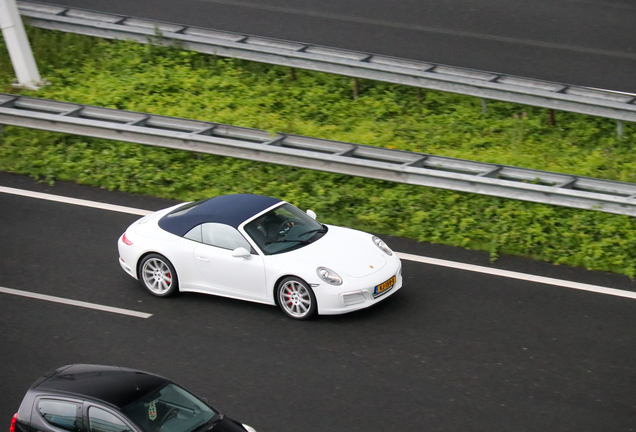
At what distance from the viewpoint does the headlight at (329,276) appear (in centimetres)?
1059

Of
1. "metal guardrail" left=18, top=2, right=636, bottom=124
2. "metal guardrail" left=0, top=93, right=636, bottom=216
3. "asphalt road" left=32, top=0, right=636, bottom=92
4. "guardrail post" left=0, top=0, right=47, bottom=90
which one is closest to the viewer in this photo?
"metal guardrail" left=0, top=93, right=636, bottom=216

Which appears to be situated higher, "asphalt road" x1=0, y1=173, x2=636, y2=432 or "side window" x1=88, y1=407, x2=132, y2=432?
"side window" x1=88, y1=407, x2=132, y2=432

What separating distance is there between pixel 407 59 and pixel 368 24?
255cm

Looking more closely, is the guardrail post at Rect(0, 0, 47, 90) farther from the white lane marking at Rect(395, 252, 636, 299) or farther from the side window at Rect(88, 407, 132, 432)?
the side window at Rect(88, 407, 132, 432)

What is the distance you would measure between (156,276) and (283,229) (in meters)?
1.79

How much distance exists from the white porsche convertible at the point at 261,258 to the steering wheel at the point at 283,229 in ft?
0.04

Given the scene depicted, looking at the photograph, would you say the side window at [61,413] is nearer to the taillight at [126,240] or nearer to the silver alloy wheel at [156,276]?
the silver alloy wheel at [156,276]

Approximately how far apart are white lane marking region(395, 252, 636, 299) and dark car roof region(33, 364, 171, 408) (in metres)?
5.40

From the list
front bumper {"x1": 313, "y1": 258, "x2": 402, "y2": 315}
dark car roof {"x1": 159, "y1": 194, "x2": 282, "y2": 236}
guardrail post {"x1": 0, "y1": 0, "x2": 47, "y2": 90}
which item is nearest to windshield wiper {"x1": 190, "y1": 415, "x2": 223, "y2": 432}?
front bumper {"x1": 313, "y1": 258, "x2": 402, "y2": 315}

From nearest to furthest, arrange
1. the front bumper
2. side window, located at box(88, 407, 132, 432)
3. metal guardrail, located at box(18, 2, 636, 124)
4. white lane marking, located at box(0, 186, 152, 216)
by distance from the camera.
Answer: side window, located at box(88, 407, 132, 432) → the front bumper → white lane marking, located at box(0, 186, 152, 216) → metal guardrail, located at box(18, 2, 636, 124)

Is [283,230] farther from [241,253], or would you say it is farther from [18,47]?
[18,47]

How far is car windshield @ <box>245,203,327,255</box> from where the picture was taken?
11.0m

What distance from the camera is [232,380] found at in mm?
9641

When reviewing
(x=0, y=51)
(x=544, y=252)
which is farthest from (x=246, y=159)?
(x=0, y=51)
